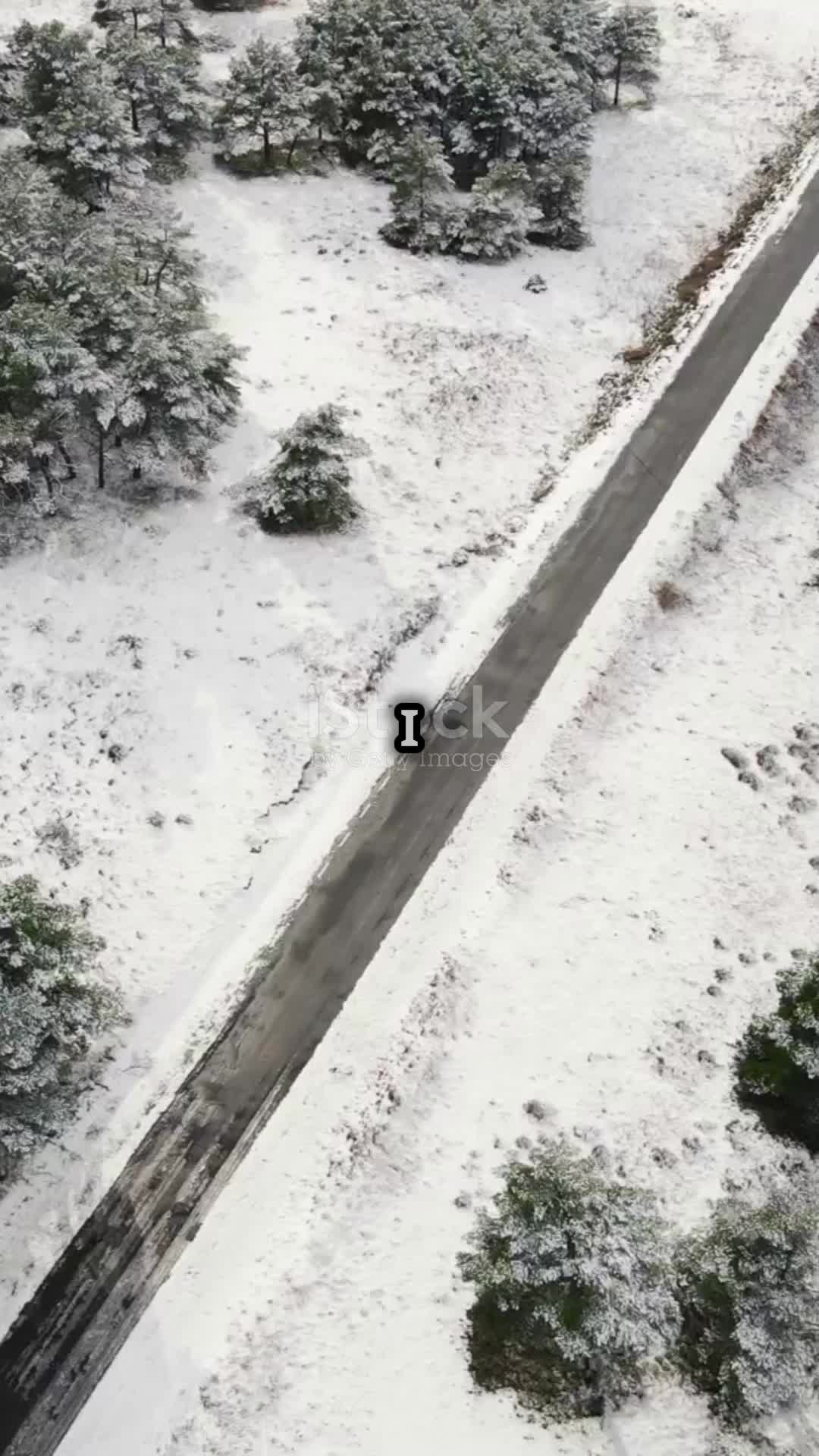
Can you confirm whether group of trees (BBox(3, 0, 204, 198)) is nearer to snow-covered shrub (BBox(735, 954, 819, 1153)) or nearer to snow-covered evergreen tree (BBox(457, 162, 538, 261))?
snow-covered evergreen tree (BBox(457, 162, 538, 261))

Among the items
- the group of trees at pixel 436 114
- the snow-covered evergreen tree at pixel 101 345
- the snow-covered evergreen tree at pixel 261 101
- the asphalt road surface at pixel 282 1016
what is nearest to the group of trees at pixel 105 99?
the snow-covered evergreen tree at pixel 261 101

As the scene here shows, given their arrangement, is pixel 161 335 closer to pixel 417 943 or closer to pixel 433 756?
pixel 433 756

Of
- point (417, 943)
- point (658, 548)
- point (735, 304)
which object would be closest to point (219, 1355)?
point (417, 943)

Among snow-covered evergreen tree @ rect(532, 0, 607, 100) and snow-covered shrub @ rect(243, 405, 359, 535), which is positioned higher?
snow-covered evergreen tree @ rect(532, 0, 607, 100)

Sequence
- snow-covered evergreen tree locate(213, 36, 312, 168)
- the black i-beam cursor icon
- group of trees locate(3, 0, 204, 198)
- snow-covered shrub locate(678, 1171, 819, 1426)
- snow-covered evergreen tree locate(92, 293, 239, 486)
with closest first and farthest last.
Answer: snow-covered shrub locate(678, 1171, 819, 1426)
the black i-beam cursor icon
snow-covered evergreen tree locate(92, 293, 239, 486)
group of trees locate(3, 0, 204, 198)
snow-covered evergreen tree locate(213, 36, 312, 168)

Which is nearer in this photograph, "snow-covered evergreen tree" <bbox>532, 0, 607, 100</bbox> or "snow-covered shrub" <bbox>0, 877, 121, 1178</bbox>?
"snow-covered shrub" <bbox>0, 877, 121, 1178</bbox>

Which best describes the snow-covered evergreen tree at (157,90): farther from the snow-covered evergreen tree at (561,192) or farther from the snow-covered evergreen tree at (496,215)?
the snow-covered evergreen tree at (561,192)

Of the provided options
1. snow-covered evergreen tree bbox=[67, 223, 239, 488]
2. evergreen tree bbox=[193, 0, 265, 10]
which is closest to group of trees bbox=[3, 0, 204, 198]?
evergreen tree bbox=[193, 0, 265, 10]

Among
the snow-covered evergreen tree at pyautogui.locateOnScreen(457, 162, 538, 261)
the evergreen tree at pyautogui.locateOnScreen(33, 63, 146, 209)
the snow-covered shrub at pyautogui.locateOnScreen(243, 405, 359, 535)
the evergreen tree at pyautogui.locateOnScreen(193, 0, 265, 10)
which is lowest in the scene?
the snow-covered shrub at pyautogui.locateOnScreen(243, 405, 359, 535)
